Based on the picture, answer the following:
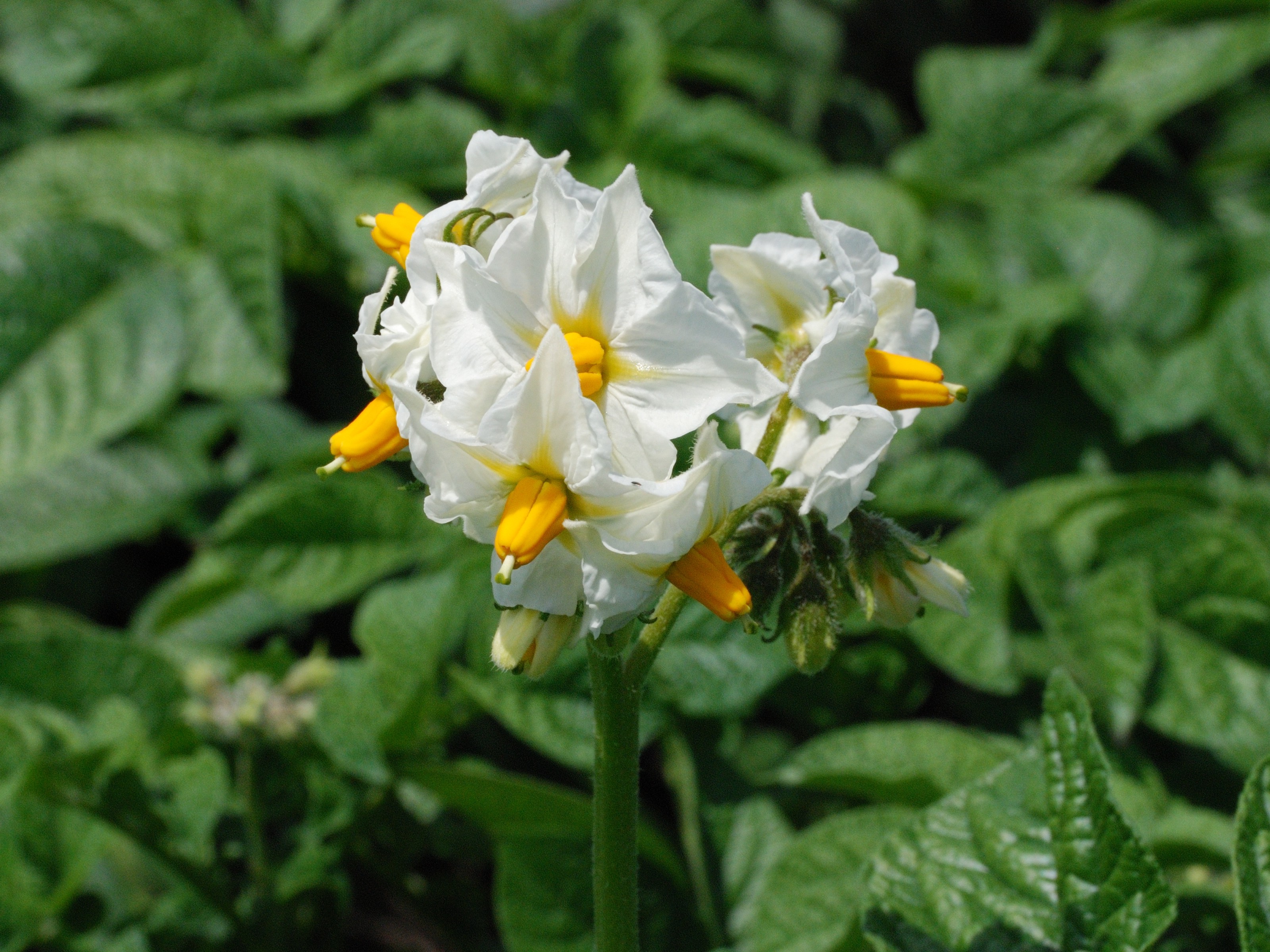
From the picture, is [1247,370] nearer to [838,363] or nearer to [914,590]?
[914,590]

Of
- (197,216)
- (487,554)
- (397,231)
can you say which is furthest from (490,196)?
(197,216)

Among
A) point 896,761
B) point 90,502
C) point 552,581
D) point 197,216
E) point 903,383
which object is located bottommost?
point 90,502

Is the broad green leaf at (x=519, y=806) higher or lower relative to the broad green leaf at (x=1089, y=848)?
lower

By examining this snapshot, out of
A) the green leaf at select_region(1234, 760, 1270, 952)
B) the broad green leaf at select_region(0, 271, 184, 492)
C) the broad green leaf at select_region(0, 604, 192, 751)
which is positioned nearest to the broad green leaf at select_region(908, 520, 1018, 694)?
the green leaf at select_region(1234, 760, 1270, 952)

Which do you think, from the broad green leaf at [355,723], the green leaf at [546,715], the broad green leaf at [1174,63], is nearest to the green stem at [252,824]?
the broad green leaf at [355,723]

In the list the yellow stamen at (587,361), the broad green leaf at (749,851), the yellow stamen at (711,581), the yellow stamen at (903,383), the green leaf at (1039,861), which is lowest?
the broad green leaf at (749,851)

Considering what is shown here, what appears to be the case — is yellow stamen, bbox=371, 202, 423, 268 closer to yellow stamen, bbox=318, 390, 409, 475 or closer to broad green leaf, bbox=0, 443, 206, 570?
yellow stamen, bbox=318, 390, 409, 475

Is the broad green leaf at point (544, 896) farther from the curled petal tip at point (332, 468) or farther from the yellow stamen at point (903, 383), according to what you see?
the yellow stamen at point (903, 383)
